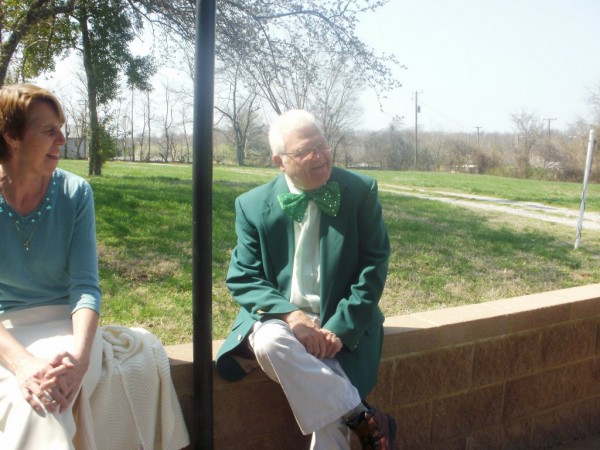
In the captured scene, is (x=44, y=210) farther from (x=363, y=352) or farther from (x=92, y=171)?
(x=92, y=171)

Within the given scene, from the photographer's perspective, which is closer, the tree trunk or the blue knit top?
the blue knit top

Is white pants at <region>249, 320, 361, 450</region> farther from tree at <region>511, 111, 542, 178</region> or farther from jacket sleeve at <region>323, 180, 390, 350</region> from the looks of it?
tree at <region>511, 111, 542, 178</region>

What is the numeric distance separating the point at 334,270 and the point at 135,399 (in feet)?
2.86

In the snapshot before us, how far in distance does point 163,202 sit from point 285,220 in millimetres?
5891

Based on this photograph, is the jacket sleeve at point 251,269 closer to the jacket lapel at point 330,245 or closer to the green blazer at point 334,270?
the green blazer at point 334,270

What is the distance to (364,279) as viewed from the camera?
2379 millimetres

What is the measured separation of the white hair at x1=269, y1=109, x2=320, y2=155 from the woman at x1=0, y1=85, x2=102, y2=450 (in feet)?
2.50

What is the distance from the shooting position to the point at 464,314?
2.95 m

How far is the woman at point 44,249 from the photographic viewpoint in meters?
1.98

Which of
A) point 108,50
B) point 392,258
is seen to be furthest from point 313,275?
point 108,50

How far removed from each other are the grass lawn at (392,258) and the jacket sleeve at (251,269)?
0.99 metres

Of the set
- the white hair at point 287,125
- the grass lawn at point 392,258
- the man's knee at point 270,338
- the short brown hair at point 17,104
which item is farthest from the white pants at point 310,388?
the grass lawn at point 392,258

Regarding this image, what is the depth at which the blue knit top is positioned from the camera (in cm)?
214

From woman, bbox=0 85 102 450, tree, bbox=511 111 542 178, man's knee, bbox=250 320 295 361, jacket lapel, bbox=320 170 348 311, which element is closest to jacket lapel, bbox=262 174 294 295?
jacket lapel, bbox=320 170 348 311
